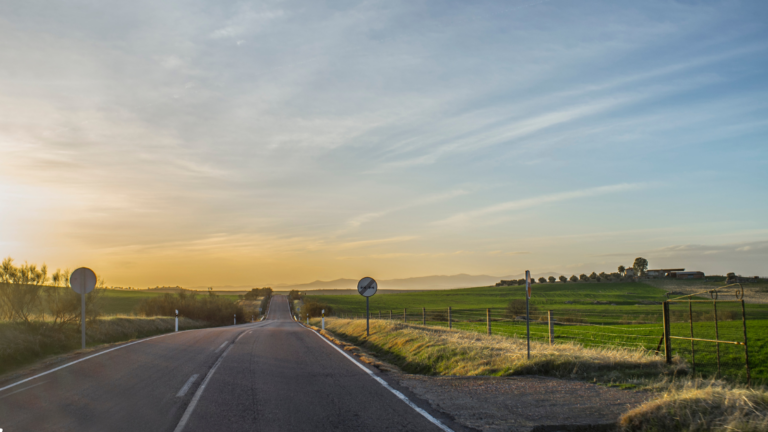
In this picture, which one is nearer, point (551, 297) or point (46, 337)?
point (46, 337)

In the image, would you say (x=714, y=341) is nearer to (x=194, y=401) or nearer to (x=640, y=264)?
(x=194, y=401)

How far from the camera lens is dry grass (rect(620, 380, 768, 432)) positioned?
5273 millimetres

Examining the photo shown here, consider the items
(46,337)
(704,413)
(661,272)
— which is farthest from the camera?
(661,272)

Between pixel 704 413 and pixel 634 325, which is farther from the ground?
pixel 704 413

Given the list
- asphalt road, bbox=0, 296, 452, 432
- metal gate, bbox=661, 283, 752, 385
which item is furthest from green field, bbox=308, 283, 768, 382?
asphalt road, bbox=0, 296, 452, 432

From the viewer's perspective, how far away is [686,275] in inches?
4594

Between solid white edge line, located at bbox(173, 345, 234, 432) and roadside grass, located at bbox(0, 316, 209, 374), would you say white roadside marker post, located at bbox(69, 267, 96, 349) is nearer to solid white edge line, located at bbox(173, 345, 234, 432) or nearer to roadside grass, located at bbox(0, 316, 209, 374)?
roadside grass, located at bbox(0, 316, 209, 374)

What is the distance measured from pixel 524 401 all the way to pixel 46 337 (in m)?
17.3

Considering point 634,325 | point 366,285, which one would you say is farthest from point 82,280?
point 634,325

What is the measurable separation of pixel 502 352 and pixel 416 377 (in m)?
2.97

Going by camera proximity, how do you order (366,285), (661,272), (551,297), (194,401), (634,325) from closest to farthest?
(194,401) < (366,285) < (634,325) < (551,297) < (661,272)

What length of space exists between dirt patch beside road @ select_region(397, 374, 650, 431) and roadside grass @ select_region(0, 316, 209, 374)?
1211 centimetres

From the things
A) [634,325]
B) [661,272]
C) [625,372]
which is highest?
[625,372]

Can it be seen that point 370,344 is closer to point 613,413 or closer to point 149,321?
point 613,413
